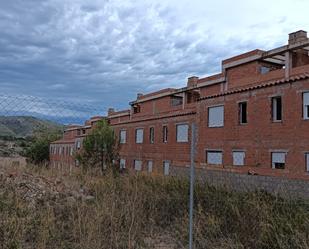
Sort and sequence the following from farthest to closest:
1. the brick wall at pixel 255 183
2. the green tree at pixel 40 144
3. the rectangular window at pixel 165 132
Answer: the green tree at pixel 40 144, the rectangular window at pixel 165 132, the brick wall at pixel 255 183

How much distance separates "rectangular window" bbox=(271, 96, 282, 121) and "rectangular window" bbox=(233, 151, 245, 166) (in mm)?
3450

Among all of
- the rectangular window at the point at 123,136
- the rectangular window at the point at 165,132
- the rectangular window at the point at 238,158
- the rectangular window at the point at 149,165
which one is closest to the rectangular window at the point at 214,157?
the rectangular window at the point at 238,158

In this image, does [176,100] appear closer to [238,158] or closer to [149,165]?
[149,165]

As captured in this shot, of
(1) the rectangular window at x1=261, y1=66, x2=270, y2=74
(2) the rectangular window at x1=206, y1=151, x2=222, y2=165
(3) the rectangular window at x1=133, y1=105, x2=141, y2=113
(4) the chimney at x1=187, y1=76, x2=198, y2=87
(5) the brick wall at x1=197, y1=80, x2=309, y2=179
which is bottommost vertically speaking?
(2) the rectangular window at x1=206, y1=151, x2=222, y2=165

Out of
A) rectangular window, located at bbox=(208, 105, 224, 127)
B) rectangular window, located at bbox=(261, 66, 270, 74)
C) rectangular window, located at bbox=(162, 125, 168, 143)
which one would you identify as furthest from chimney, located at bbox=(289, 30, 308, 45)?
rectangular window, located at bbox=(162, 125, 168, 143)

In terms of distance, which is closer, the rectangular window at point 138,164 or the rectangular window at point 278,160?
the rectangular window at point 278,160

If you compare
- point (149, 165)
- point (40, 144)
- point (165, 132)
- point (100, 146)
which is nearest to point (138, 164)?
point (149, 165)

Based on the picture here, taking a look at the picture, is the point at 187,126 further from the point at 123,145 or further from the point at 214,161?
the point at 123,145

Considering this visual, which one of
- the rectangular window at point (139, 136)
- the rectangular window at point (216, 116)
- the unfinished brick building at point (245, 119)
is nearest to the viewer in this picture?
the unfinished brick building at point (245, 119)

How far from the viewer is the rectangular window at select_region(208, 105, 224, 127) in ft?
87.2

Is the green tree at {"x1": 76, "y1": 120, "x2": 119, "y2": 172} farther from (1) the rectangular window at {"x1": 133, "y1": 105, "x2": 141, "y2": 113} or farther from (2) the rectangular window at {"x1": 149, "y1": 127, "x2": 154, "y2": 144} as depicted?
(1) the rectangular window at {"x1": 133, "y1": 105, "x2": 141, "y2": 113}

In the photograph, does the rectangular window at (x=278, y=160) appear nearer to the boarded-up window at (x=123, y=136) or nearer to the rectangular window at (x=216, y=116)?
the rectangular window at (x=216, y=116)

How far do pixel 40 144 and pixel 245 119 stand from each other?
53281 mm

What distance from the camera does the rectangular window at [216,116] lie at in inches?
1047
